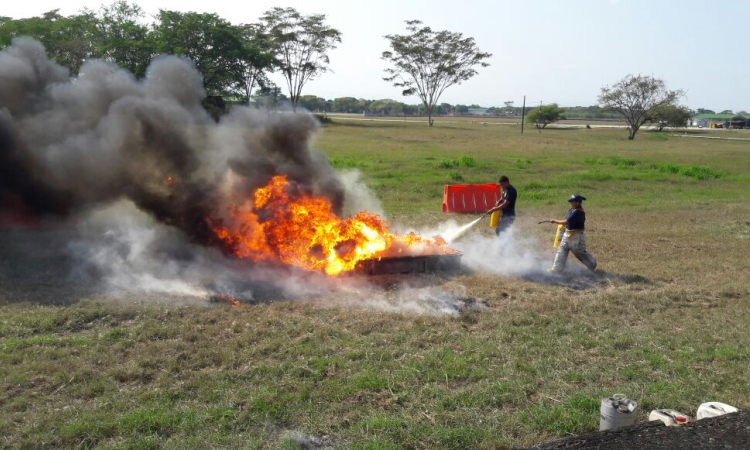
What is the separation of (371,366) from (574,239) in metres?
5.67

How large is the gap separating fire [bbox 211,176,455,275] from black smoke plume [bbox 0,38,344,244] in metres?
0.33

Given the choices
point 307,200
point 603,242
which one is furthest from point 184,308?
point 603,242

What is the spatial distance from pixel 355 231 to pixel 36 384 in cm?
546

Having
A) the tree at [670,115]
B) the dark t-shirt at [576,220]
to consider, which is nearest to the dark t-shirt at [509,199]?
the dark t-shirt at [576,220]

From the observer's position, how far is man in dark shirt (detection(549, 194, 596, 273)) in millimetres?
10227

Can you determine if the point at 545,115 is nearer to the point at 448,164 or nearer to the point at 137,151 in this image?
the point at 448,164

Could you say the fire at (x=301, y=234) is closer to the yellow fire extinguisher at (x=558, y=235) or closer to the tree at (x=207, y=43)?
the yellow fire extinguisher at (x=558, y=235)

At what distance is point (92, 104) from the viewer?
1142cm

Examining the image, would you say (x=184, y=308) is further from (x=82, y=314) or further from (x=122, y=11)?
(x=122, y=11)

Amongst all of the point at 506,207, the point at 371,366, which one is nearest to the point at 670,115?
the point at 506,207

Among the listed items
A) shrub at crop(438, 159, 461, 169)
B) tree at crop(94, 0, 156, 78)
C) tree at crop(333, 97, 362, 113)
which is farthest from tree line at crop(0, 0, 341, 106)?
tree at crop(333, 97, 362, 113)

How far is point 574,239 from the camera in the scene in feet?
33.9

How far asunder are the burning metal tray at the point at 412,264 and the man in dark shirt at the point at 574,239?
74.0 inches

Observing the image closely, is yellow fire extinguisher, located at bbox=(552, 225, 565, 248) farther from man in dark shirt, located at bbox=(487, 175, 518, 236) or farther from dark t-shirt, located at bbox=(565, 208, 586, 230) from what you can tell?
man in dark shirt, located at bbox=(487, 175, 518, 236)
